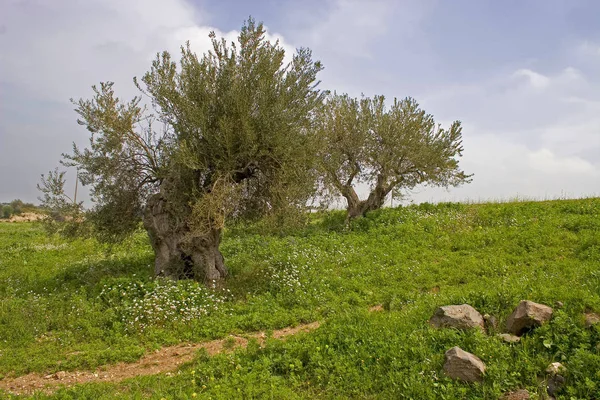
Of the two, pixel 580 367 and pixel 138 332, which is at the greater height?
pixel 580 367

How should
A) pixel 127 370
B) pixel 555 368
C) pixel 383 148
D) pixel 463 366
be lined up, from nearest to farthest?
pixel 555 368
pixel 463 366
pixel 127 370
pixel 383 148

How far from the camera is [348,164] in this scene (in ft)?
78.8

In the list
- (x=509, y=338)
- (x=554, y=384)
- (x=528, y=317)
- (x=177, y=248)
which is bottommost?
(x=554, y=384)

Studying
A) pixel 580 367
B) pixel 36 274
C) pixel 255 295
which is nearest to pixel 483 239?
pixel 255 295

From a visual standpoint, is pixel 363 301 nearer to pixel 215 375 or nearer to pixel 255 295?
pixel 255 295

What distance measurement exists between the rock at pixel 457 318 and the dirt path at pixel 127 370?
3.04 meters

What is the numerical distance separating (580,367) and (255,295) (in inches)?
312

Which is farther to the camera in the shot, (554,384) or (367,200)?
(367,200)

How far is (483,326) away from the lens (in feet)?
23.6

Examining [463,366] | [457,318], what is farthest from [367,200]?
[463,366]

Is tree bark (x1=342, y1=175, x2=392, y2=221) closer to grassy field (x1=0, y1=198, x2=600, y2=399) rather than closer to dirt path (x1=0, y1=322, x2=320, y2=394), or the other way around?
grassy field (x1=0, y1=198, x2=600, y2=399)

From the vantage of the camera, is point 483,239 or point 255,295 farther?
point 483,239

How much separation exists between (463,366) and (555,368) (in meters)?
1.23

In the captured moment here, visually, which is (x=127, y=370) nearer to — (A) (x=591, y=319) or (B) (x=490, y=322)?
(B) (x=490, y=322)
